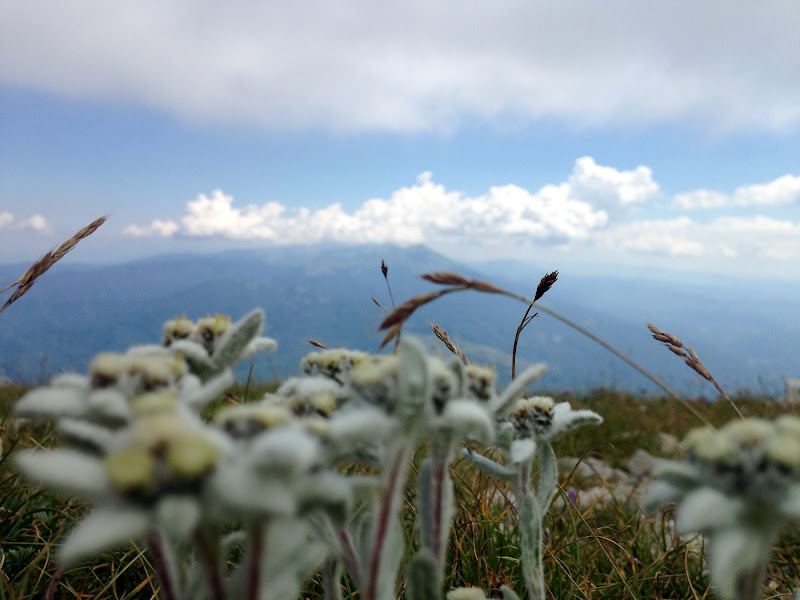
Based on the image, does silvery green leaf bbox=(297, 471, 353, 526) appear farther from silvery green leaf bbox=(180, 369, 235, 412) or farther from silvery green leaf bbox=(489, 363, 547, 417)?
silvery green leaf bbox=(489, 363, 547, 417)

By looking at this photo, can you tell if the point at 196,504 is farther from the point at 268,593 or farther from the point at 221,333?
the point at 221,333

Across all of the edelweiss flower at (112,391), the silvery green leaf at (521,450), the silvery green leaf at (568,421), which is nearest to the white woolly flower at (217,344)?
the edelweiss flower at (112,391)

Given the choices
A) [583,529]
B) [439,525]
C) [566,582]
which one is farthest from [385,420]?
[583,529]

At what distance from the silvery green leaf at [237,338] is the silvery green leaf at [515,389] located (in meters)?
0.67

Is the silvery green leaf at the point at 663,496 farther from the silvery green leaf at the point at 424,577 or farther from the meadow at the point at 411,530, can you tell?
the silvery green leaf at the point at 424,577

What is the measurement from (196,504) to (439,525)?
0.73 m

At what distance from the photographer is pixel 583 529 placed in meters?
3.98

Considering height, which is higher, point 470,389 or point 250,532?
point 470,389

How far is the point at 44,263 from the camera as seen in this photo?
8.22 ft

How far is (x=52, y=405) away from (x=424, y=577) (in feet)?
2.85

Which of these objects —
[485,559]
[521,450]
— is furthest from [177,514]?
[485,559]

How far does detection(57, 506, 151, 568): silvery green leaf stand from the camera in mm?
766

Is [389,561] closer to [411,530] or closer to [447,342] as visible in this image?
[447,342]

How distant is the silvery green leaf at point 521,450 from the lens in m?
1.73
